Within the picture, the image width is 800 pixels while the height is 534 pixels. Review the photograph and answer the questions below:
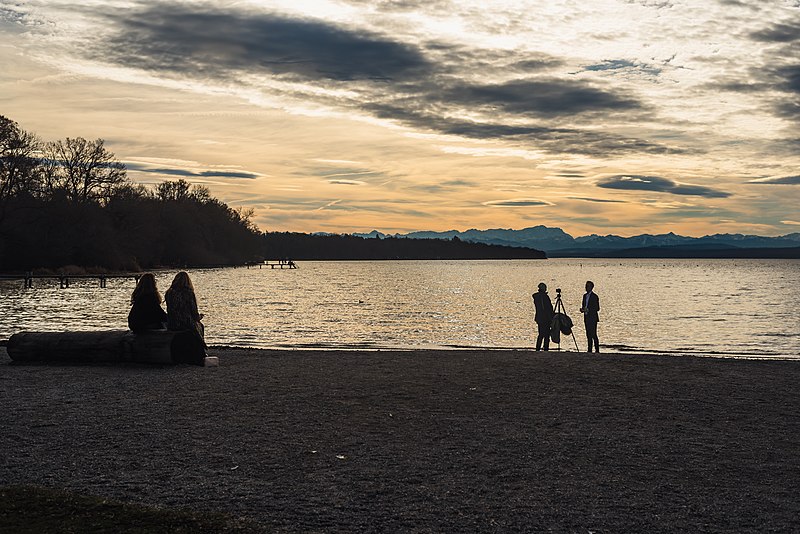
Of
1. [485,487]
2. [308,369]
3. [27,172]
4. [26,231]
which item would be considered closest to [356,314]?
[308,369]

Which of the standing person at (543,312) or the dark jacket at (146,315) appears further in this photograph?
the standing person at (543,312)

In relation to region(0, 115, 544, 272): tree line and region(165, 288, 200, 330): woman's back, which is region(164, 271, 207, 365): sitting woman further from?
region(0, 115, 544, 272): tree line

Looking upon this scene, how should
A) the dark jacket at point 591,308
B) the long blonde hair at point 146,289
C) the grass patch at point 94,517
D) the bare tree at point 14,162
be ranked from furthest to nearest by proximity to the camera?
the bare tree at point 14,162 → the dark jacket at point 591,308 → the long blonde hair at point 146,289 → the grass patch at point 94,517

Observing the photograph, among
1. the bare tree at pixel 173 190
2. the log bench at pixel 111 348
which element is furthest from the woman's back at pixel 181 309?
the bare tree at pixel 173 190

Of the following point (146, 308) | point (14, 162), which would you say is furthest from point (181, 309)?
point (14, 162)

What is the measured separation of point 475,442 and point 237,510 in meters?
3.35

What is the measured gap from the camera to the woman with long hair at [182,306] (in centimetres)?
1472

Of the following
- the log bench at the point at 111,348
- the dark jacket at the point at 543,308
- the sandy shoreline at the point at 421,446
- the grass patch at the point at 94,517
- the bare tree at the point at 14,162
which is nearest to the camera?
the grass patch at the point at 94,517

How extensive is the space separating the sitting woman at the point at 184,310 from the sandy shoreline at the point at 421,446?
3.97 ft

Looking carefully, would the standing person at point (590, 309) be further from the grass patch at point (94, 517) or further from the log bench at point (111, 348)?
the grass patch at point (94, 517)

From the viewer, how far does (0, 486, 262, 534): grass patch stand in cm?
571

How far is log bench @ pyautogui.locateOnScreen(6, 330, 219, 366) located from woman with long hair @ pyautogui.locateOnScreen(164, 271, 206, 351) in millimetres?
185

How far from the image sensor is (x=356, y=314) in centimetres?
4612

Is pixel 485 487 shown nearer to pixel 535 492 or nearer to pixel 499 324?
pixel 535 492
